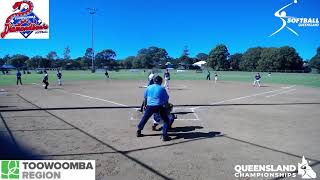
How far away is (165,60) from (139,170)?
6091 inches

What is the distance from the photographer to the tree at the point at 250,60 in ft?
359

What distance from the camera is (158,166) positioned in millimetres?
6652

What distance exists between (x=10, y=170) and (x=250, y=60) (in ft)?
362

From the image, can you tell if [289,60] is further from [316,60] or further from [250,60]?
[250,60]

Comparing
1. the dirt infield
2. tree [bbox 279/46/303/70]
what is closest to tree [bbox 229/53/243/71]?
tree [bbox 279/46/303/70]

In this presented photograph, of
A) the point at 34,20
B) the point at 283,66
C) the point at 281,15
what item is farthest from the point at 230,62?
the point at 34,20

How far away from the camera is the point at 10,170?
6207 mm

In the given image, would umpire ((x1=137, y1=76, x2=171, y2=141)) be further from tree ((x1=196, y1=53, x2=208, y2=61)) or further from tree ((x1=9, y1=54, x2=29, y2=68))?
tree ((x1=196, y1=53, x2=208, y2=61))

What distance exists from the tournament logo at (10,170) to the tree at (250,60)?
107 m

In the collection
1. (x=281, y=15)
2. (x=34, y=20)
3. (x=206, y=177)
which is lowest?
(x=206, y=177)

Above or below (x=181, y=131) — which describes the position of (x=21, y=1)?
above

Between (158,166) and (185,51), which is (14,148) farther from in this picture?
(185,51)

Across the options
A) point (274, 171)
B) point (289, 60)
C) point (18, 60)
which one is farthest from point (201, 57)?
point (274, 171)

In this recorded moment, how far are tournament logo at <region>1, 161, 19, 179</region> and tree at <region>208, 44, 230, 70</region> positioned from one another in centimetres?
10991
